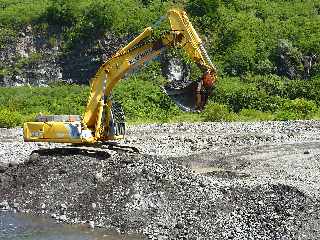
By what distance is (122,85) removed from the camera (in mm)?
42156

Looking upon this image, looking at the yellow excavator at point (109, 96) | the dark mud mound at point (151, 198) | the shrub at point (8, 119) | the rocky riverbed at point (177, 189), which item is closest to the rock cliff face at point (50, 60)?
the shrub at point (8, 119)

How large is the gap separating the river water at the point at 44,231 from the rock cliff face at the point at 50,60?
97.4 feet

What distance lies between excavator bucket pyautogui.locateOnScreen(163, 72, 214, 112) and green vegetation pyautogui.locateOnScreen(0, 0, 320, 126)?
17.1 m

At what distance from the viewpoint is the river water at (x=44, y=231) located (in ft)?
49.0

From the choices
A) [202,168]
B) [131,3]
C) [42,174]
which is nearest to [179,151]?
[202,168]

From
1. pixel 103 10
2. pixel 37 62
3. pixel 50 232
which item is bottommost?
pixel 50 232

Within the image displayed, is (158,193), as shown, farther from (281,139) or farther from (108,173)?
(281,139)

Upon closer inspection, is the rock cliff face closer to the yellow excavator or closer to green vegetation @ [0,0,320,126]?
green vegetation @ [0,0,320,126]

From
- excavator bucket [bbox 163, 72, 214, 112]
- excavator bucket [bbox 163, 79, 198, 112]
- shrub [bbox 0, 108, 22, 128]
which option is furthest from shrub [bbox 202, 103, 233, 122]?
excavator bucket [bbox 163, 79, 198, 112]

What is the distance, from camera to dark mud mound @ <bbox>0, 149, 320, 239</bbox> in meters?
14.2

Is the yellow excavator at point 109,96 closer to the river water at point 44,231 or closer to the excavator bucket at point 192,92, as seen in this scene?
the excavator bucket at point 192,92

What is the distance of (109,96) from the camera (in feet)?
68.0

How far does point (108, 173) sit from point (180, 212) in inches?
146

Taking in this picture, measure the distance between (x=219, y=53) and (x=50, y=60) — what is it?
40.7ft
